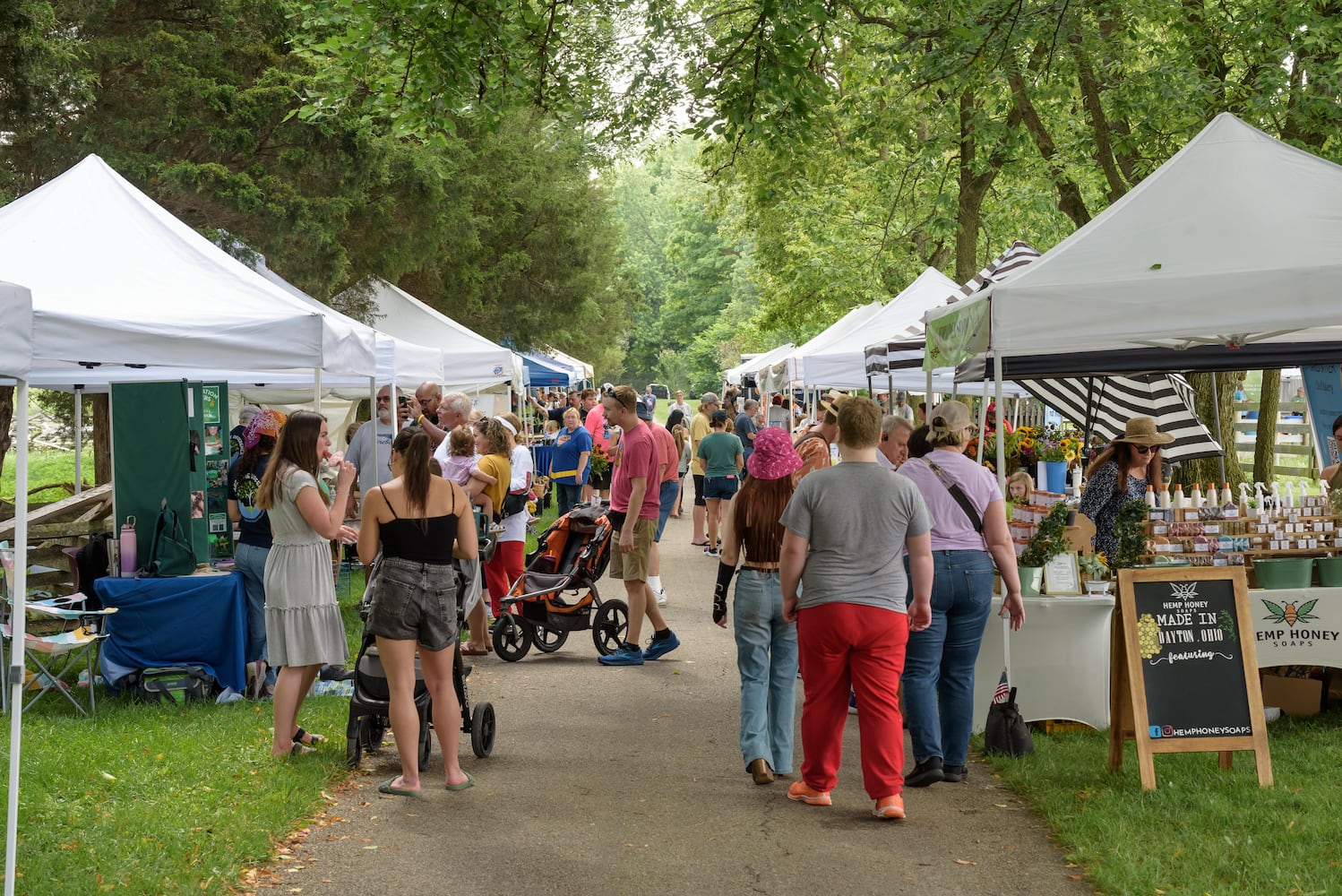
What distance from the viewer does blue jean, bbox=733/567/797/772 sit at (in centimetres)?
633

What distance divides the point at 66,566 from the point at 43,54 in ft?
19.1

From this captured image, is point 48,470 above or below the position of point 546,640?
above

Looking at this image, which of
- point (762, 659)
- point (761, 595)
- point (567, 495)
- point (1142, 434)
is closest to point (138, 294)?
point (761, 595)

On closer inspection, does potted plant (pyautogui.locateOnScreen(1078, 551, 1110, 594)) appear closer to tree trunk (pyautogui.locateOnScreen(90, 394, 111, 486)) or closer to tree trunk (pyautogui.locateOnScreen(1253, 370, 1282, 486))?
tree trunk (pyautogui.locateOnScreen(1253, 370, 1282, 486))

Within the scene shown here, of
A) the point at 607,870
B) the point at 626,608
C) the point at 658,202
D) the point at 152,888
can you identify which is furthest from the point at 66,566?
the point at 658,202

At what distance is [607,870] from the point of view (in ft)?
17.0

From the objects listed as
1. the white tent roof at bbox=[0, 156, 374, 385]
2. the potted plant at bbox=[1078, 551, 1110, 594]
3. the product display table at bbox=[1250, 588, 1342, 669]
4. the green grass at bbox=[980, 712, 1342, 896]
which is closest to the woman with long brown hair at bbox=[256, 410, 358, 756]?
the white tent roof at bbox=[0, 156, 374, 385]

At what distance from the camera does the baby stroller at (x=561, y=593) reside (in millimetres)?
9734

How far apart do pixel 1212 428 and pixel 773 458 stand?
29.2 ft

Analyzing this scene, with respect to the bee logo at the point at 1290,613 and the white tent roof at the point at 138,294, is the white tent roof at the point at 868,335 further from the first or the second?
the bee logo at the point at 1290,613

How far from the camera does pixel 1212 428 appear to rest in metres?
13.5

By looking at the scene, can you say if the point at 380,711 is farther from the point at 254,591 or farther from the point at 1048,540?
the point at 1048,540

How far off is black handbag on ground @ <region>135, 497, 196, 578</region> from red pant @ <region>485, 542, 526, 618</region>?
8.73 feet

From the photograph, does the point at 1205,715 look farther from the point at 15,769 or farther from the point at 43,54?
the point at 43,54
